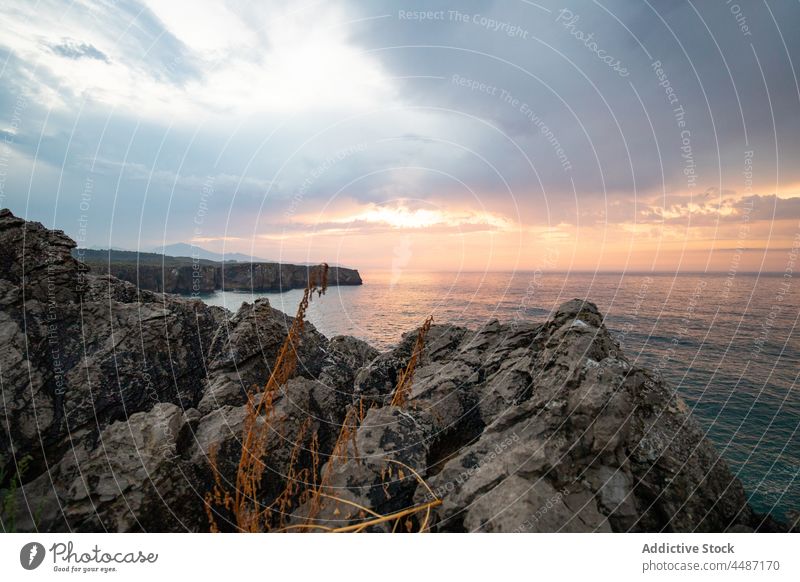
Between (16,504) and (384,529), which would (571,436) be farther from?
(16,504)

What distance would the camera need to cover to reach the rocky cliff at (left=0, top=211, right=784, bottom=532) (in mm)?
4105

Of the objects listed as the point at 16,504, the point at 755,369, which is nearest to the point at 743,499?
the point at 16,504

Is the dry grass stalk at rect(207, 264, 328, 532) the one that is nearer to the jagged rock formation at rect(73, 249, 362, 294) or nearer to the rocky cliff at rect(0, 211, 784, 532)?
the rocky cliff at rect(0, 211, 784, 532)

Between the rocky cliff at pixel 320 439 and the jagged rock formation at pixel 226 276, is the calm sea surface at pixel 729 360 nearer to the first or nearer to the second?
the rocky cliff at pixel 320 439

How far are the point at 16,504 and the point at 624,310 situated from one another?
52.4 meters

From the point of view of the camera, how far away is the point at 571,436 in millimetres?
4391

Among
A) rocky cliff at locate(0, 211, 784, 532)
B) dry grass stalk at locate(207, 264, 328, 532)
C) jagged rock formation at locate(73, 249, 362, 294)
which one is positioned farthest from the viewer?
jagged rock formation at locate(73, 249, 362, 294)

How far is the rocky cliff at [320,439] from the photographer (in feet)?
13.5
